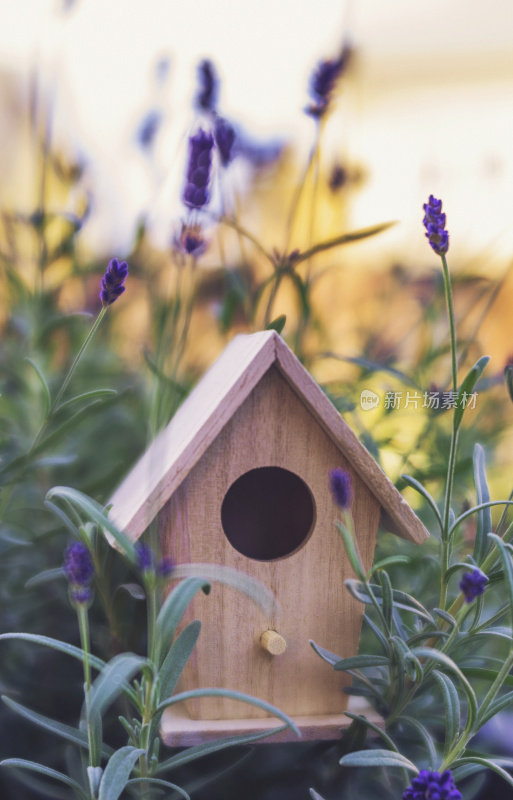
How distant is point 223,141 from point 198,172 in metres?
0.15

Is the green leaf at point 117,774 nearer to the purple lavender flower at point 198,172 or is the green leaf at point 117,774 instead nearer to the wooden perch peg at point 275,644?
the wooden perch peg at point 275,644

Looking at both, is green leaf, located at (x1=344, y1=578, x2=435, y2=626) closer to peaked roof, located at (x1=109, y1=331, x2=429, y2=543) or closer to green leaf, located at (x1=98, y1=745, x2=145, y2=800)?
peaked roof, located at (x1=109, y1=331, x2=429, y2=543)

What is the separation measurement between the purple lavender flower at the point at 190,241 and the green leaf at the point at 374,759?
265 mm

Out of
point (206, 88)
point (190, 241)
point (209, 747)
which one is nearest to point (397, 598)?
point (209, 747)

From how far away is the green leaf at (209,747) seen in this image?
42cm

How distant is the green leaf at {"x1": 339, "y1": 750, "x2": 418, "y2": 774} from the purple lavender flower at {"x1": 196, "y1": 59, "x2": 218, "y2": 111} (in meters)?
0.40

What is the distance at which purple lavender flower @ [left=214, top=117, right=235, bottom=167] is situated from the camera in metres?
0.52

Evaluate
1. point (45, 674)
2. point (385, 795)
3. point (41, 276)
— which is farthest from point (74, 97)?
point (385, 795)

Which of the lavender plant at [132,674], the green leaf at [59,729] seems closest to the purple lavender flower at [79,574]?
the lavender plant at [132,674]

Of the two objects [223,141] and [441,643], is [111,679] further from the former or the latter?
[223,141]

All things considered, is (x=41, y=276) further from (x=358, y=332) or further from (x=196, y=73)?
(x=358, y=332)

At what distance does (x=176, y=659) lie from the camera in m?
0.43

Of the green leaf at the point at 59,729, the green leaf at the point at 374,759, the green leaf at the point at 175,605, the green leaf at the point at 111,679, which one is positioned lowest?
the green leaf at the point at 374,759

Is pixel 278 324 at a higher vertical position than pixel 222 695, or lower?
higher
